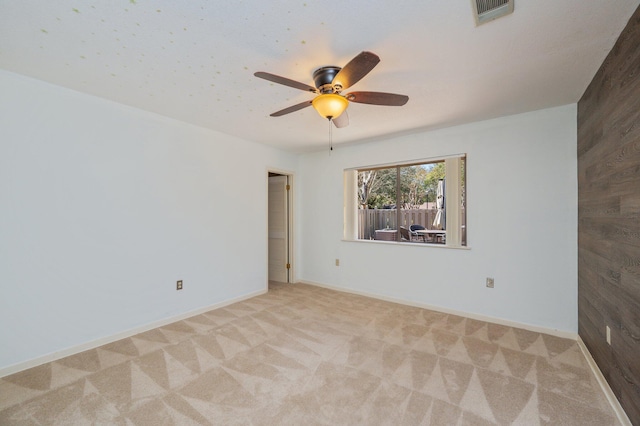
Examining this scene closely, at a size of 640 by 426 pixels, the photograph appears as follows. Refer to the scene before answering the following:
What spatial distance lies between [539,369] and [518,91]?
241 centimetres

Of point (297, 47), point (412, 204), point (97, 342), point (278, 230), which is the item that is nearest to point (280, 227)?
point (278, 230)

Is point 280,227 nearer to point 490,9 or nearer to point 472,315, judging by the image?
point 472,315

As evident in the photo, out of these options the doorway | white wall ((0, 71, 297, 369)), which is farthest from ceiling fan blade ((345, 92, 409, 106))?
the doorway

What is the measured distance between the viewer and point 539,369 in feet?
7.42

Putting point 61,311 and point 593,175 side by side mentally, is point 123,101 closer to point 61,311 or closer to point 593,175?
point 61,311

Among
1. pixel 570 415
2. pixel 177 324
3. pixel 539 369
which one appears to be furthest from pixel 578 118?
pixel 177 324

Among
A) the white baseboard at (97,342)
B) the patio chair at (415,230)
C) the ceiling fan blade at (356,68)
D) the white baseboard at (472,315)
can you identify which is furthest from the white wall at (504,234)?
the white baseboard at (97,342)

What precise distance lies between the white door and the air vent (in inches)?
153

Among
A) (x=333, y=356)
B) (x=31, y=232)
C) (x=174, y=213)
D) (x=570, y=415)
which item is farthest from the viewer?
(x=174, y=213)

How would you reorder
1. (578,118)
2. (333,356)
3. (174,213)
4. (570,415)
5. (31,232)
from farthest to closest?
(174,213), (578,118), (333,356), (31,232), (570,415)

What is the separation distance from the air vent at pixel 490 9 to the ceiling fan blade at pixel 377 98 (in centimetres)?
60

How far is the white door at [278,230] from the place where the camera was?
16.8 ft

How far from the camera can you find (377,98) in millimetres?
2078

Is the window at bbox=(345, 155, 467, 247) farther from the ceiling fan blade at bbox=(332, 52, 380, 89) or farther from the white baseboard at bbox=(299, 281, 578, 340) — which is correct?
the ceiling fan blade at bbox=(332, 52, 380, 89)
